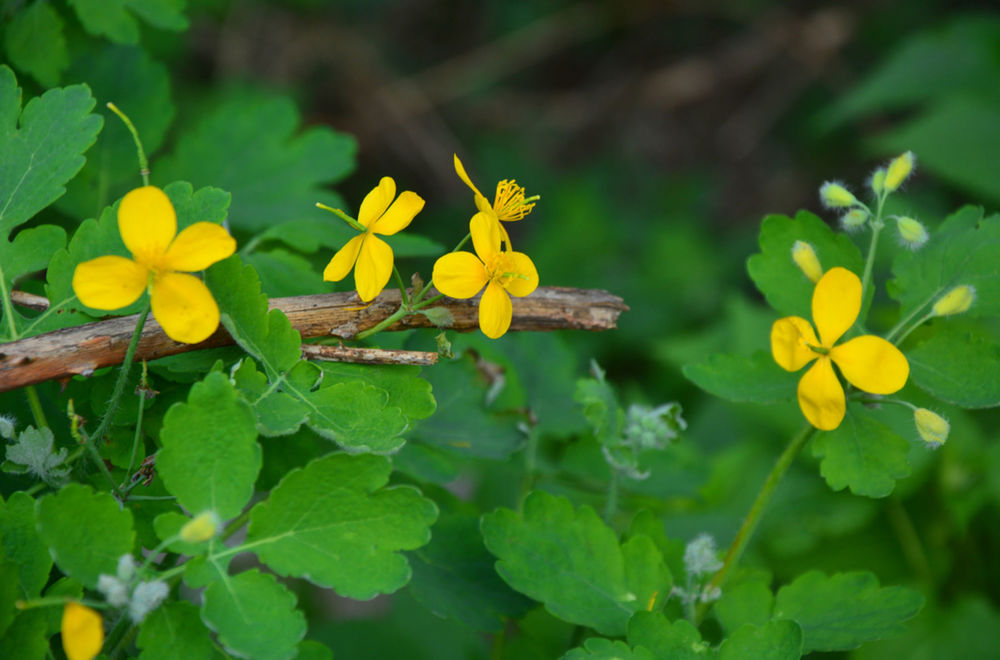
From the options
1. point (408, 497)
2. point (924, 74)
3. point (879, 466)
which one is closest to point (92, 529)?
point (408, 497)

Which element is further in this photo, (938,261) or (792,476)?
(792,476)

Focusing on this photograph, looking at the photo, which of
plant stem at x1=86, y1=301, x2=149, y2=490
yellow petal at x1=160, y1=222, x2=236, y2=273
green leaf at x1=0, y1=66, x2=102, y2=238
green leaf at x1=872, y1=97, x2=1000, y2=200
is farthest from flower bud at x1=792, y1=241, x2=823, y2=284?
green leaf at x1=872, y1=97, x2=1000, y2=200

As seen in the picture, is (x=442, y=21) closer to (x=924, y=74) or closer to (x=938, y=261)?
(x=924, y=74)

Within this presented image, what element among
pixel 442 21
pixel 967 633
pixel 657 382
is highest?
pixel 442 21

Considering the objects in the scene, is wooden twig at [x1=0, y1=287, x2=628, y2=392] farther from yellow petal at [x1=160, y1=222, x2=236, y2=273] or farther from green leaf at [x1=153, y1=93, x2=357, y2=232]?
green leaf at [x1=153, y1=93, x2=357, y2=232]

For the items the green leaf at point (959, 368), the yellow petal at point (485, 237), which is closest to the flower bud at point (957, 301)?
the green leaf at point (959, 368)
